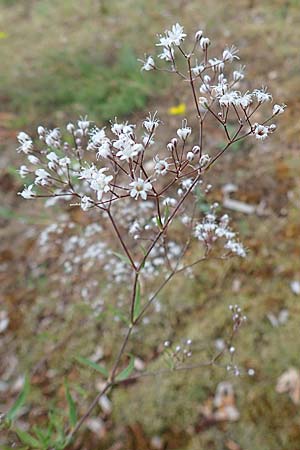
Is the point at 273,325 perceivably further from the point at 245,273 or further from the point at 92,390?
the point at 92,390

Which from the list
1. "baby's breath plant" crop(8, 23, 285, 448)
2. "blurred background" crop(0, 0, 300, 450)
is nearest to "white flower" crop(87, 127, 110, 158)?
"baby's breath plant" crop(8, 23, 285, 448)

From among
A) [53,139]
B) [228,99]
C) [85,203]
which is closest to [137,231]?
[53,139]

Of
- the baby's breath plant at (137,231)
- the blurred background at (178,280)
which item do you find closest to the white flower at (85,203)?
the baby's breath plant at (137,231)

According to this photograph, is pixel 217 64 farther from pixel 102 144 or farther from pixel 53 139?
pixel 53 139

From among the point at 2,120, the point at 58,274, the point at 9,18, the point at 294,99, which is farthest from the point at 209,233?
the point at 9,18

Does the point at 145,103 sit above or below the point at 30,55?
below

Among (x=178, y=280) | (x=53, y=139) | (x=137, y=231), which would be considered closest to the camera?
(x=53, y=139)

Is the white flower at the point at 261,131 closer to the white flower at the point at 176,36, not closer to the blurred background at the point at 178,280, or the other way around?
the white flower at the point at 176,36

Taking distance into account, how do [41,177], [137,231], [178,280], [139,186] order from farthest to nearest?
[178,280] < [137,231] < [41,177] < [139,186]
